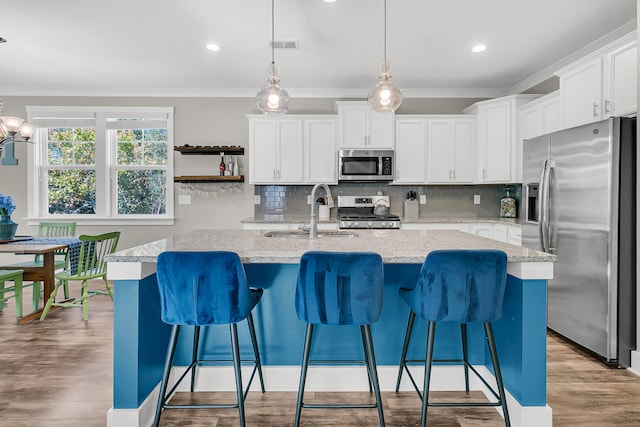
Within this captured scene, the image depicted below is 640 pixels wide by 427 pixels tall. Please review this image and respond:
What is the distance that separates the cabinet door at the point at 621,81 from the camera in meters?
2.60

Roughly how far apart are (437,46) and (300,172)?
2.07 metres

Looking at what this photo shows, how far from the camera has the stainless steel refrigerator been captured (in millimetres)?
2527

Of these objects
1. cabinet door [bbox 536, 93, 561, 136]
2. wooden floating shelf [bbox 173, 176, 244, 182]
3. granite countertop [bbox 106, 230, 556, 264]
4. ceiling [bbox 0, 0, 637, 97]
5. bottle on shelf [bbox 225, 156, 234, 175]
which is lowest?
granite countertop [bbox 106, 230, 556, 264]

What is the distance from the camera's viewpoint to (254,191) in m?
5.13

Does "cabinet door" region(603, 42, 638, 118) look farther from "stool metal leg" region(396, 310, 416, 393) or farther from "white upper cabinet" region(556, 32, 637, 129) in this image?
"stool metal leg" region(396, 310, 416, 393)

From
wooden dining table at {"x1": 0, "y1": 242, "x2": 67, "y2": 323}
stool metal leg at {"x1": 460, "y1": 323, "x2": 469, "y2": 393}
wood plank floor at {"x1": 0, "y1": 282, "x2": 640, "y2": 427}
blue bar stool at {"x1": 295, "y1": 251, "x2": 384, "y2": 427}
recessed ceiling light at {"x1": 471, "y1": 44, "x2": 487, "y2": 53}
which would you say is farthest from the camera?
recessed ceiling light at {"x1": 471, "y1": 44, "x2": 487, "y2": 53}

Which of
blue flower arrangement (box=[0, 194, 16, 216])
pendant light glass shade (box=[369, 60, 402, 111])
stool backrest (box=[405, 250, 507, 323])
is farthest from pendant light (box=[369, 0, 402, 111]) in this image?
blue flower arrangement (box=[0, 194, 16, 216])

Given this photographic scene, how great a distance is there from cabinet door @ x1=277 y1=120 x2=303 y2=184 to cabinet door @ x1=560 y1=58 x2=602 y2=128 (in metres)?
2.76

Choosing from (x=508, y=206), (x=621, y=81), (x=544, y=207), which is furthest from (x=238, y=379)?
(x=508, y=206)

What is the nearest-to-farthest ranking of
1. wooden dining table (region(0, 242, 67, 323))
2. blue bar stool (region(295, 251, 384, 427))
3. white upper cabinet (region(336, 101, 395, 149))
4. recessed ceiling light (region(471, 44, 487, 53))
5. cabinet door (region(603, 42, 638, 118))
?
blue bar stool (region(295, 251, 384, 427)) < cabinet door (region(603, 42, 638, 118)) < wooden dining table (region(0, 242, 67, 323)) < recessed ceiling light (region(471, 44, 487, 53)) < white upper cabinet (region(336, 101, 395, 149))

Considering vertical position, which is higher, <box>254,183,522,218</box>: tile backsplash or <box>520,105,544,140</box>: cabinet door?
<box>520,105,544,140</box>: cabinet door

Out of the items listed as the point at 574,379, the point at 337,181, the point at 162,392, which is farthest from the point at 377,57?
the point at 162,392

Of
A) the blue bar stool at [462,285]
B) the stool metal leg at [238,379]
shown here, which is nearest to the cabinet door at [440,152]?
the blue bar stool at [462,285]

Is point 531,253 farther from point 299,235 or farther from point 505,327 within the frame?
point 299,235
